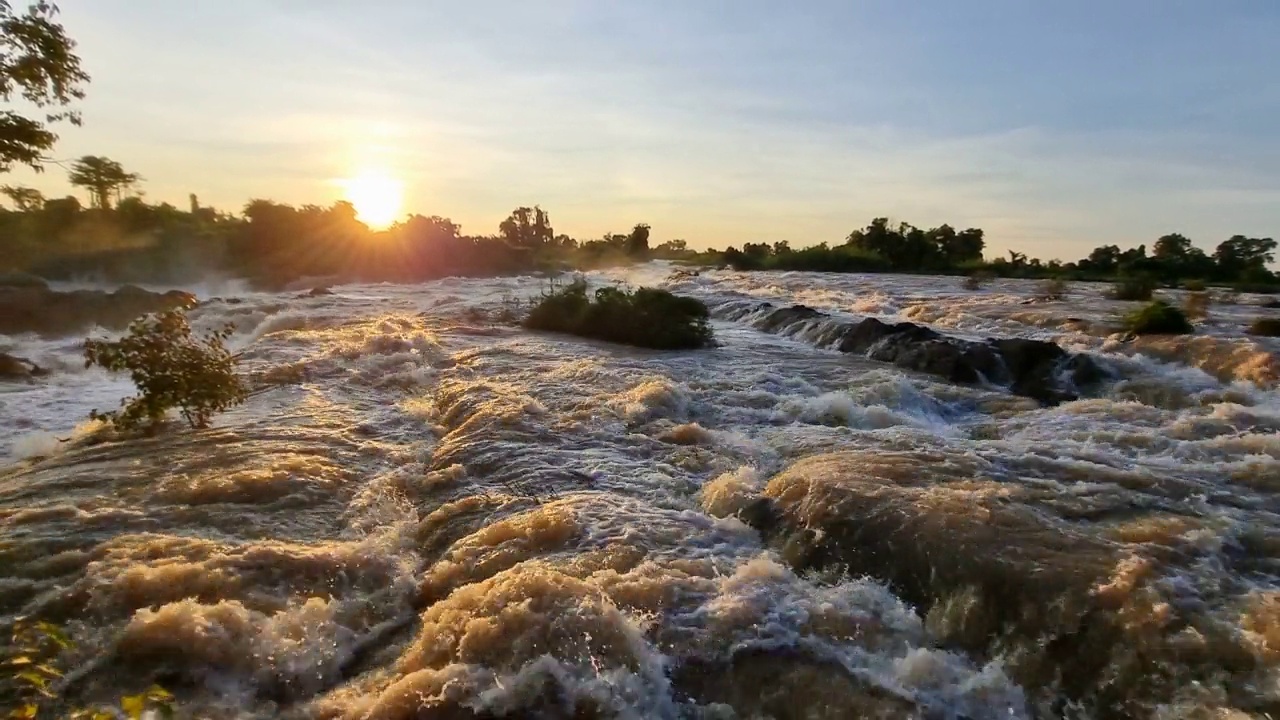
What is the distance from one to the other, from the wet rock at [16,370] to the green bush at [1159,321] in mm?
21367

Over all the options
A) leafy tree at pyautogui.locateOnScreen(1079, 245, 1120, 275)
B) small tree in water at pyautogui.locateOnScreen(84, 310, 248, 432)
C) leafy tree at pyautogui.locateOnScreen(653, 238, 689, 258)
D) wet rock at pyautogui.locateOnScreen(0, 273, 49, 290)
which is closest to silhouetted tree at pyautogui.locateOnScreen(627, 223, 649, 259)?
leafy tree at pyautogui.locateOnScreen(653, 238, 689, 258)

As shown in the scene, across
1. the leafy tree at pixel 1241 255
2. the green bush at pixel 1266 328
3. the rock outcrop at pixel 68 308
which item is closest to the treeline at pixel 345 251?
the leafy tree at pixel 1241 255

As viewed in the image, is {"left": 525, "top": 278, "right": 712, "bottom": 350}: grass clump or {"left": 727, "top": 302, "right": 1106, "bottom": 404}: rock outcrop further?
{"left": 525, "top": 278, "right": 712, "bottom": 350}: grass clump

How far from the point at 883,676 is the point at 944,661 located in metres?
0.40

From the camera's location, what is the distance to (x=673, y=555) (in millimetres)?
5777

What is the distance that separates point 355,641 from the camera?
193 inches

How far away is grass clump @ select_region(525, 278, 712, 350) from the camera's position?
17.6 metres

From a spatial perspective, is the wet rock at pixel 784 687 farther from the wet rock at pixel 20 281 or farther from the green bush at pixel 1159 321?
the wet rock at pixel 20 281

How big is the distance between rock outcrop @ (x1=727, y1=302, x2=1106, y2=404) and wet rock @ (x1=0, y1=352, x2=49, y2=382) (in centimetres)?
1620

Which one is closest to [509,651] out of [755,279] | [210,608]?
[210,608]

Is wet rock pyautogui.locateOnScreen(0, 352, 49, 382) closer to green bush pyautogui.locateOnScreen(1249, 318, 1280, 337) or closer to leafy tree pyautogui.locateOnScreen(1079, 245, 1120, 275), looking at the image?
green bush pyautogui.locateOnScreen(1249, 318, 1280, 337)

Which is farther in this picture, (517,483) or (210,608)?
(517,483)

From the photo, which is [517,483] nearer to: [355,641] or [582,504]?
[582,504]

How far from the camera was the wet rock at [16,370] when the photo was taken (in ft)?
50.8
